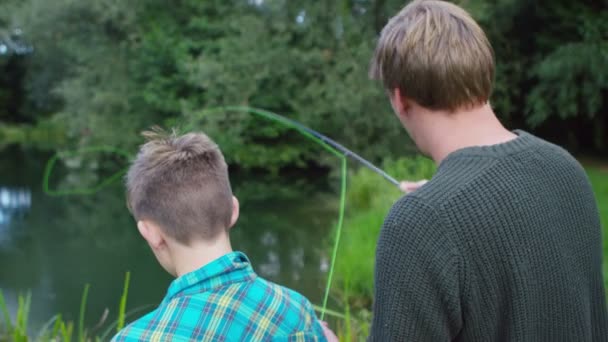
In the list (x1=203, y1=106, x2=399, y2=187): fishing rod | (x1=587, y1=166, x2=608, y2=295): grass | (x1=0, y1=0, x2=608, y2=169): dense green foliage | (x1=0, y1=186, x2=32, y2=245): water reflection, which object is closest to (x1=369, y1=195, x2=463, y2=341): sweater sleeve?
(x1=203, y1=106, x2=399, y2=187): fishing rod

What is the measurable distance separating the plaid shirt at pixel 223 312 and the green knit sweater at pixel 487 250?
0.28 metres

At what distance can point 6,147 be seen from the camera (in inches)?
917

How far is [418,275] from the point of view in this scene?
0.99 meters

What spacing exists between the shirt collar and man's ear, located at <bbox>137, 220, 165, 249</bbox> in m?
0.12

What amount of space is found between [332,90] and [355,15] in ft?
5.46

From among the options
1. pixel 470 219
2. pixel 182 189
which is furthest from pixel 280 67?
pixel 470 219

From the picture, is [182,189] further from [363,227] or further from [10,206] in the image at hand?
[10,206]

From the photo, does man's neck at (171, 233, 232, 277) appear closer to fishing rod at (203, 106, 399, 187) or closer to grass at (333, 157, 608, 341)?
fishing rod at (203, 106, 399, 187)

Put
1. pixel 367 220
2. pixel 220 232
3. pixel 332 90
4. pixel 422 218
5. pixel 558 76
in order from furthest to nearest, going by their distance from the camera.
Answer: pixel 332 90 < pixel 558 76 < pixel 367 220 < pixel 220 232 < pixel 422 218

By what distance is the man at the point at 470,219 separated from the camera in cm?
99

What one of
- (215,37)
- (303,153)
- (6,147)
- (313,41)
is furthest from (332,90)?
(6,147)

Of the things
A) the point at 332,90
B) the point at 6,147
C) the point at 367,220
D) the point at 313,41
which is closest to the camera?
the point at 367,220

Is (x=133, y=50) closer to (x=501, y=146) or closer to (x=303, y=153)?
(x=303, y=153)

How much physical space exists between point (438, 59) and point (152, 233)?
2.23 feet
